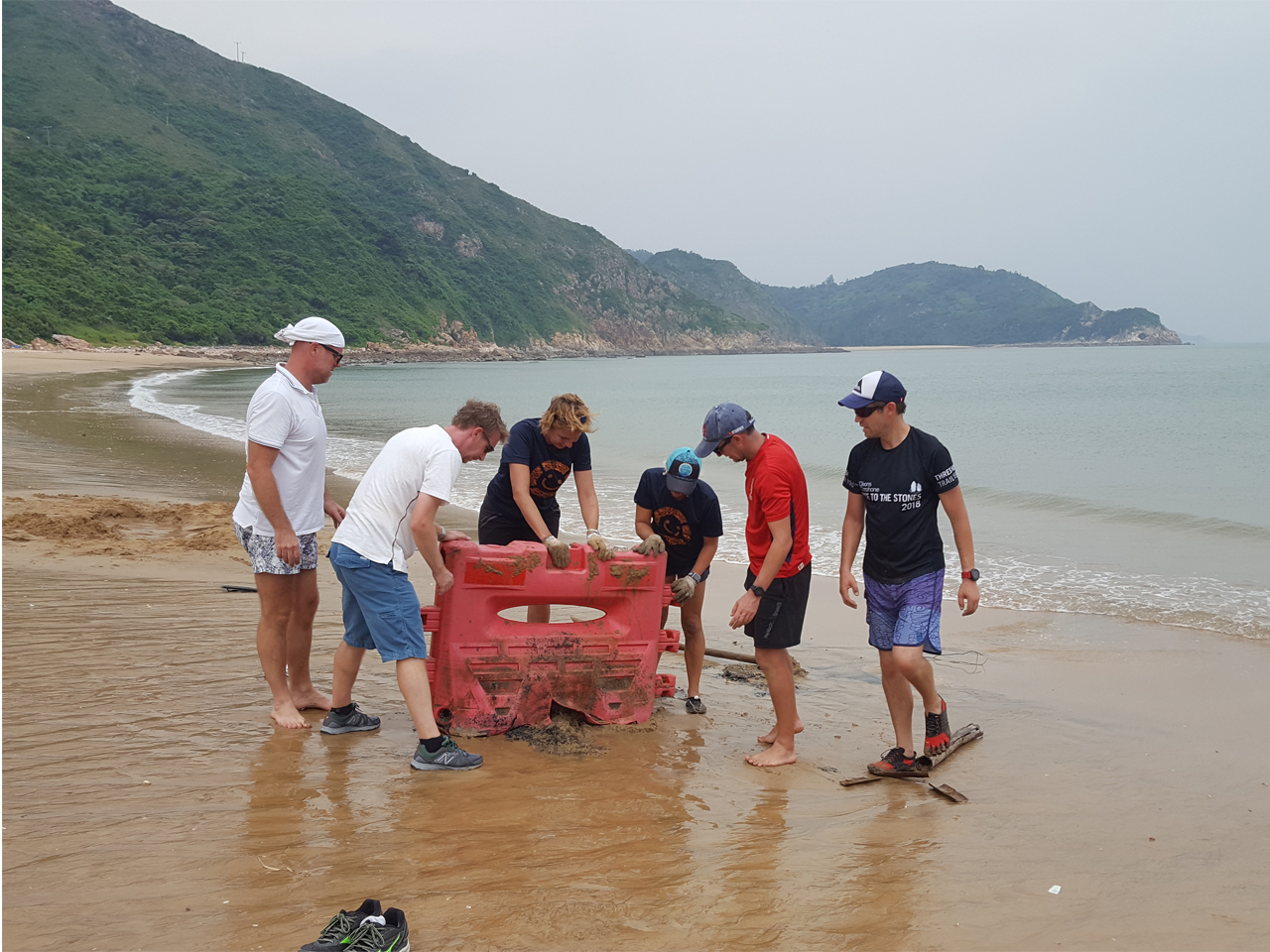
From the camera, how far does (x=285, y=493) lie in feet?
14.7

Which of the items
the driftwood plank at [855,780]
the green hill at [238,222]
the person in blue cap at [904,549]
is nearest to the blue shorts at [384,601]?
the driftwood plank at [855,780]

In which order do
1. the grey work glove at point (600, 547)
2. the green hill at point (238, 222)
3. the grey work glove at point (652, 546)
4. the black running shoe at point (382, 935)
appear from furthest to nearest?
the green hill at point (238, 222), the grey work glove at point (652, 546), the grey work glove at point (600, 547), the black running shoe at point (382, 935)

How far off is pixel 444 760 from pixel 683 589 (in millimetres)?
1552

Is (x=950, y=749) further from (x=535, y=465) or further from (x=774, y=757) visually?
(x=535, y=465)

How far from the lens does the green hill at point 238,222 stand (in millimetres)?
67188

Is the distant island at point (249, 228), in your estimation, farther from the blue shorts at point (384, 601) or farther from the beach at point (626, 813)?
the blue shorts at point (384, 601)

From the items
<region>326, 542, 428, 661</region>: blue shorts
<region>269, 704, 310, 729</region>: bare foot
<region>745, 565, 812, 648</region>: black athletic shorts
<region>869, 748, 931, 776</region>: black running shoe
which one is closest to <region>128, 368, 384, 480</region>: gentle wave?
<region>269, 704, 310, 729</region>: bare foot

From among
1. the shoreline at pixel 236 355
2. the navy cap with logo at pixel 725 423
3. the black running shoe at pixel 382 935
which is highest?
the shoreline at pixel 236 355

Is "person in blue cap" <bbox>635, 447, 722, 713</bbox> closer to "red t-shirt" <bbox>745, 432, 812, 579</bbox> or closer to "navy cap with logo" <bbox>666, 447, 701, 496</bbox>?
"navy cap with logo" <bbox>666, 447, 701, 496</bbox>

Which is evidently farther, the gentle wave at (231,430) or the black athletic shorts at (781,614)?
the gentle wave at (231,430)

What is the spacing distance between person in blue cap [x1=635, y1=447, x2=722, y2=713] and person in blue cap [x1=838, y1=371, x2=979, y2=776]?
94 cm

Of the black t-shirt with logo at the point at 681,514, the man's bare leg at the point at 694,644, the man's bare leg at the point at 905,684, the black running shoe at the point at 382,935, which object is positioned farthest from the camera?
the man's bare leg at the point at 694,644

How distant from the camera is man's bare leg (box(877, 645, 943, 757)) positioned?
438cm

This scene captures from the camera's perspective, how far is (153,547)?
809 centimetres
